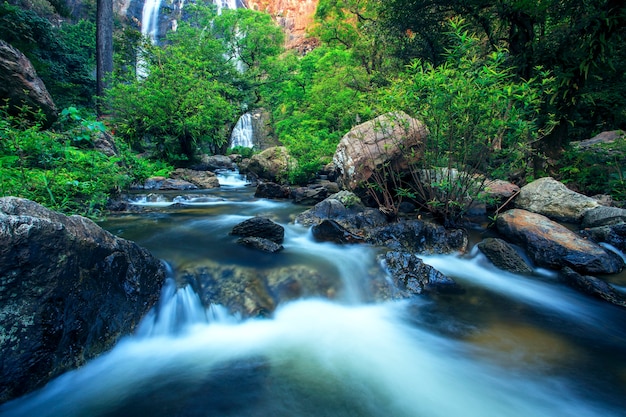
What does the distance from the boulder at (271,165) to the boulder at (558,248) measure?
9409mm

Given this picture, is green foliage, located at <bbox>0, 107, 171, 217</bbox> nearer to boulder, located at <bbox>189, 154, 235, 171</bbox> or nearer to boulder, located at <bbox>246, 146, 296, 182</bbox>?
boulder, located at <bbox>246, 146, 296, 182</bbox>

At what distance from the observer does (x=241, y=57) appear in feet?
77.1

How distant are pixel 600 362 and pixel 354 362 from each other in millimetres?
2401

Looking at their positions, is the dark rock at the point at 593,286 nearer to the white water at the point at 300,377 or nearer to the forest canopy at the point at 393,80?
the forest canopy at the point at 393,80

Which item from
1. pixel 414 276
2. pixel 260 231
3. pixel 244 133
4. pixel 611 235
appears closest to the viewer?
pixel 414 276

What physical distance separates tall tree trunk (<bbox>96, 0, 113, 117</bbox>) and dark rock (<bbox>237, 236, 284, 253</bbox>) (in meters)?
12.4

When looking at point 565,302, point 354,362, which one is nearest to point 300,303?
point 354,362

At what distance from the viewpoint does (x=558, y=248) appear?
4.85 m

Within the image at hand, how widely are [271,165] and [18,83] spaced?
934 cm

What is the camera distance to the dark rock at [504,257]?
498 cm

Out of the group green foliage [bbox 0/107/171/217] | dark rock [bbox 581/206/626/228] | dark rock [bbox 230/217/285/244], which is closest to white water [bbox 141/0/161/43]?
green foliage [bbox 0/107/171/217]

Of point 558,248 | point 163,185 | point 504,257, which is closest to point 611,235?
point 558,248

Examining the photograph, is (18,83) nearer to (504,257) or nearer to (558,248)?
(504,257)

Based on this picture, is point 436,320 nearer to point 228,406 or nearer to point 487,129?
point 228,406
